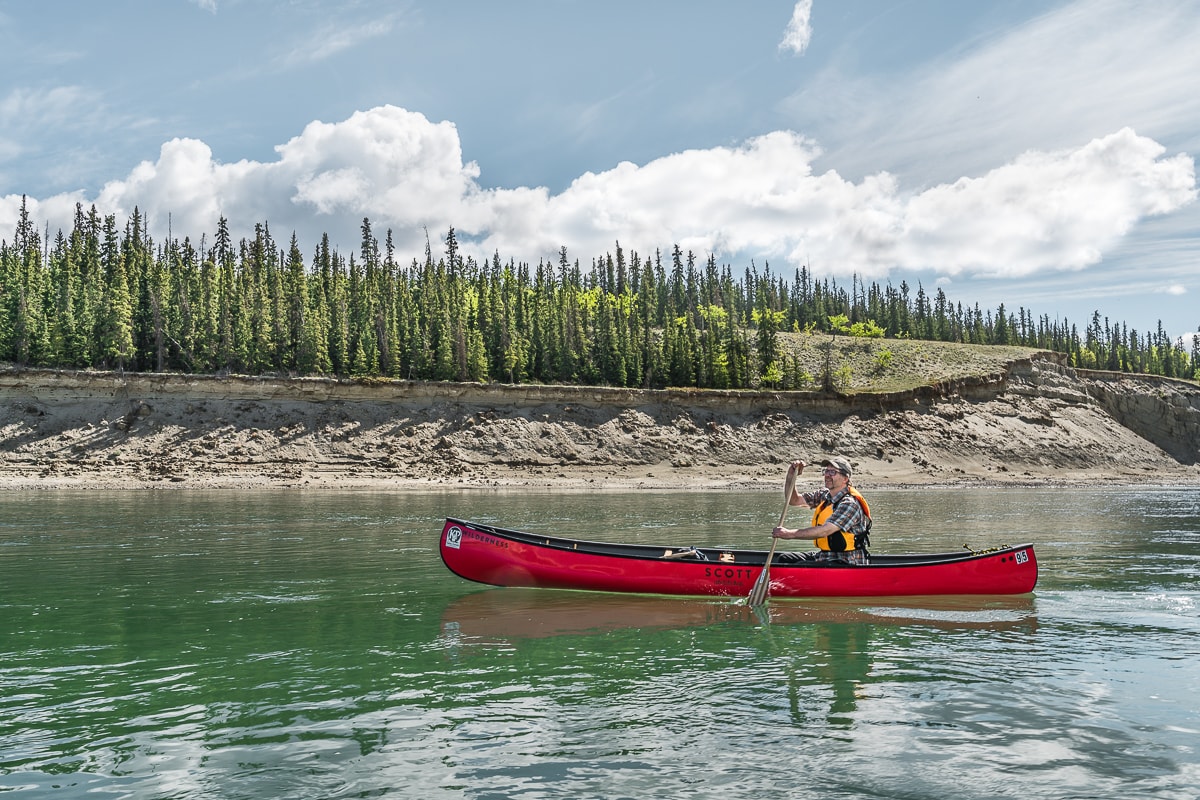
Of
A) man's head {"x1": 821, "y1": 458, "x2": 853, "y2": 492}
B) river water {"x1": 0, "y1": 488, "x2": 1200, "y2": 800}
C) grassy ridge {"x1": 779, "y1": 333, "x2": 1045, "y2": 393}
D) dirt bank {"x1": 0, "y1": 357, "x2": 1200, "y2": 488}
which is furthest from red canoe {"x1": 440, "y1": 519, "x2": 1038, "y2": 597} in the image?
grassy ridge {"x1": 779, "y1": 333, "x2": 1045, "y2": 393}

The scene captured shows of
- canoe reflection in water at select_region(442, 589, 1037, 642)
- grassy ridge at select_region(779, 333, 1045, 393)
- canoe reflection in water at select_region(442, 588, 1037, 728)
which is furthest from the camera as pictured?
grassy ridge at select_region(779, 333, 1045, 393)

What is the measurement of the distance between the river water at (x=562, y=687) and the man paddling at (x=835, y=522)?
100 cm

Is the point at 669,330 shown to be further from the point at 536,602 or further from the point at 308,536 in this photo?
the point at 536,602

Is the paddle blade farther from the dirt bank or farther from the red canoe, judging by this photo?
the dirt bank

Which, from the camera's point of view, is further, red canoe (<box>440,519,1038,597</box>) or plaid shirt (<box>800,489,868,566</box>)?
red canoe (<box>440,519,1038,597</box>)

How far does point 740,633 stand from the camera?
1500 cm

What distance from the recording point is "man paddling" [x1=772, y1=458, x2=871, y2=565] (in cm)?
1692

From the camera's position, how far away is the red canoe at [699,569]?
17.5 meters

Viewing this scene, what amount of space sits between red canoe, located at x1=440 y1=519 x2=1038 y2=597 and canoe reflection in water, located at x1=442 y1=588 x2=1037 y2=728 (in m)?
0.29

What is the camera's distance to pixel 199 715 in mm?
9969

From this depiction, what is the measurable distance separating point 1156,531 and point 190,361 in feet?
243

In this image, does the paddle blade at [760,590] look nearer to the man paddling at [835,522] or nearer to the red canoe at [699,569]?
the red canoe at [699,569]

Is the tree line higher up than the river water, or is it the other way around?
the tree line

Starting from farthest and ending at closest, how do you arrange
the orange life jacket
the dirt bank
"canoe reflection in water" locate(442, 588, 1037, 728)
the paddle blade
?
1. the dirt bank
2. the orange life jacket
3. the paddle blade
4. "canoe reflection in water" locate(442, 588, 1037, 728)
